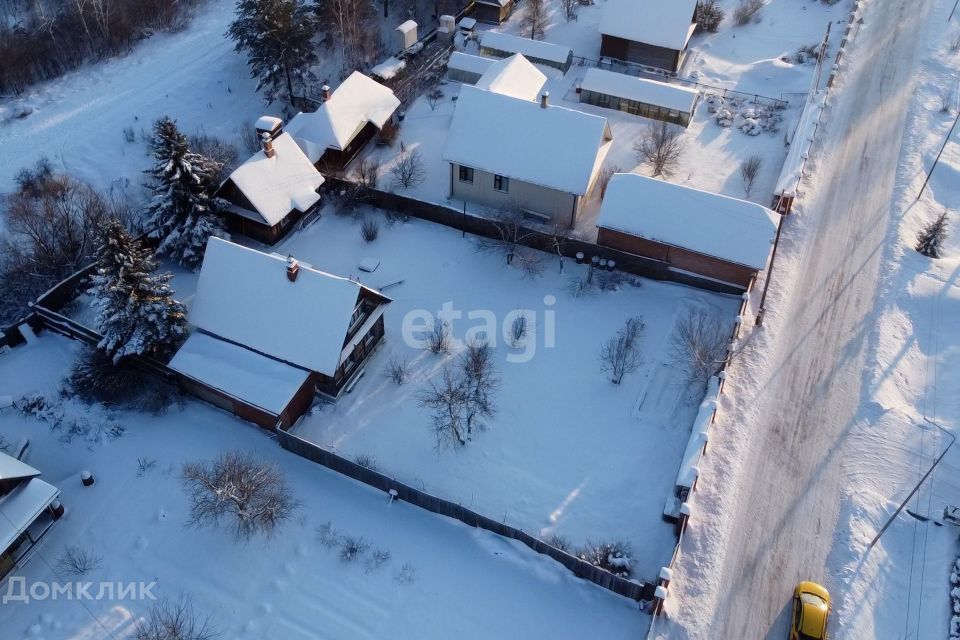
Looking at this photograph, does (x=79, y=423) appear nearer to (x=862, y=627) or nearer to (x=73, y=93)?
(x=73, y=93)

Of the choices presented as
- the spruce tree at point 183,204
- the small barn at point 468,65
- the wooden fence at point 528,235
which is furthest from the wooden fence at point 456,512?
the small barn at point 468,65

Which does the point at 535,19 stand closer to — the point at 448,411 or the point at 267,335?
the point at 267,335

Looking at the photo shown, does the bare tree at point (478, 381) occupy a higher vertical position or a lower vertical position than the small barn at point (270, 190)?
lower

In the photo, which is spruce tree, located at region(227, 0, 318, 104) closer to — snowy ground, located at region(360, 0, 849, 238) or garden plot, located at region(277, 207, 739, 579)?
snowy ground, located at region(360, 0, 849, 238)

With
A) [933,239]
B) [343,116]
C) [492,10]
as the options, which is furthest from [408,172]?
[933,239]

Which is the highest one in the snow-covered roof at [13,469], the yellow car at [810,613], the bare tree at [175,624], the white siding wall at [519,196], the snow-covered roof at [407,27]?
the snow-covered roof at [407,27]

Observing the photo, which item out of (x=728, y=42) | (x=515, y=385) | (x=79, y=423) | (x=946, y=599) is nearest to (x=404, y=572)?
(x=515, y=385)

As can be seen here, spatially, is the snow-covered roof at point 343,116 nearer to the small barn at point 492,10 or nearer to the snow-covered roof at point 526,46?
the snow-covered roof at point 526,46

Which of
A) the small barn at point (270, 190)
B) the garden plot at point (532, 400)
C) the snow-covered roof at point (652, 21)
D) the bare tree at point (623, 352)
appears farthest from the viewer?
the snow-covered roof at point (652, 21)
